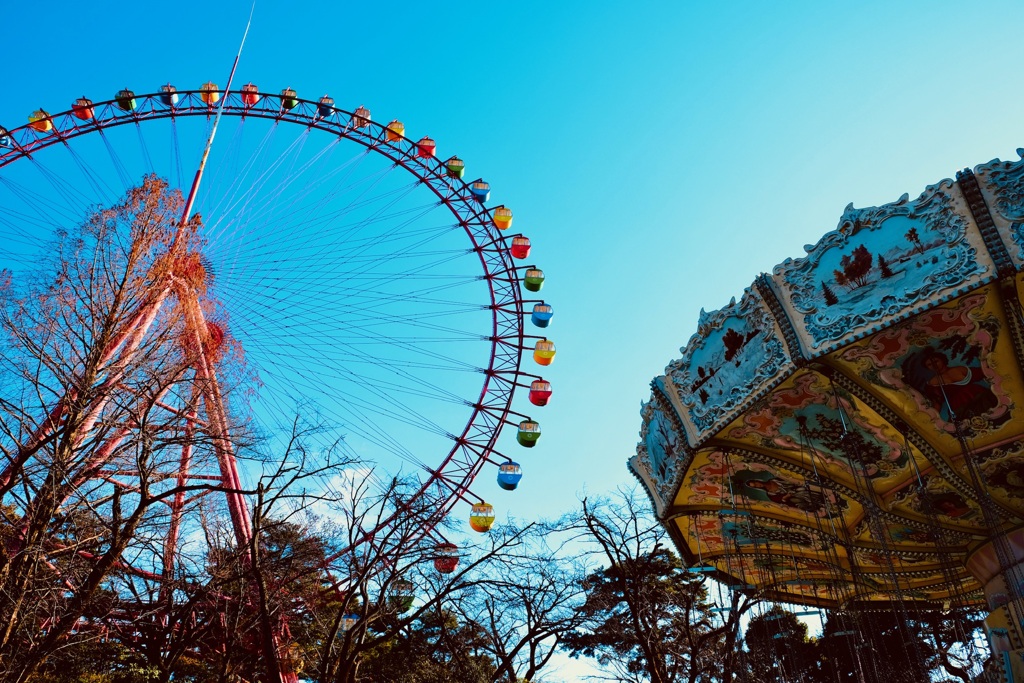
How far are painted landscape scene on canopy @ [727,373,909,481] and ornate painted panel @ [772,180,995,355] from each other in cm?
107

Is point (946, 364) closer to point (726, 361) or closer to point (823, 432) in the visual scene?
point (823, 432)

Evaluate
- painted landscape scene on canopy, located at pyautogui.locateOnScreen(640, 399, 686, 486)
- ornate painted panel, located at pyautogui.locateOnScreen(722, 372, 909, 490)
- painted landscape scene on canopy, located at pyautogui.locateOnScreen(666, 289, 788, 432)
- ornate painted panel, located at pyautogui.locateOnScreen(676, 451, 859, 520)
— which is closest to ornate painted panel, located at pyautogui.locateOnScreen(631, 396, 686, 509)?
painted landscape scene on canopy, located at pyautogui.locateOnScreen(640, 399, 686, 486)

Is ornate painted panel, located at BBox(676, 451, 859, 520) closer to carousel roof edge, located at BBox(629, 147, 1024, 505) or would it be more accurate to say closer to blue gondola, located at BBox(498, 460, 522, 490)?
carousel roof edge, located at BBox(629, 147, 1024, 505)

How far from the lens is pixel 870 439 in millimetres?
10953

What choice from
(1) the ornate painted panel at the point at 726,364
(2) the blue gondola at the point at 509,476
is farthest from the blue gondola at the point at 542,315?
(1) the ornate painted panel at the point at 726,364

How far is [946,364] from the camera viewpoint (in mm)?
9570

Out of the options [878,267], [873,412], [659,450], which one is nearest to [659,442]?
[659,450]

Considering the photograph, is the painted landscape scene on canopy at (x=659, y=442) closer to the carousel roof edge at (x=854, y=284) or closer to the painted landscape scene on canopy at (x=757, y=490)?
the painted landscape scene on canopy at (x=757, y=490)

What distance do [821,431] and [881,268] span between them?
2.89 meters

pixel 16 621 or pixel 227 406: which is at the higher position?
pixel 227 406

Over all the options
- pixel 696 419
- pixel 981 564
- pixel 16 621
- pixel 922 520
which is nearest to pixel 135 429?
pixel 16 621

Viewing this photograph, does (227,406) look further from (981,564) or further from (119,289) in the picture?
(981,564)

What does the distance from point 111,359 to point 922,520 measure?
12378 mm

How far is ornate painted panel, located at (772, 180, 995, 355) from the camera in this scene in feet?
27.5
